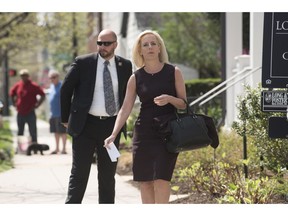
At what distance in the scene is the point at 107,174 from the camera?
7.47 m

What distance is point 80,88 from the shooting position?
24.2 ft

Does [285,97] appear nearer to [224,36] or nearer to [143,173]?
[143,173]

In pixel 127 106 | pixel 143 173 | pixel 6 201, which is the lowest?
pixel 6 201

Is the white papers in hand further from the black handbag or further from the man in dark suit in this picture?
the black handbag

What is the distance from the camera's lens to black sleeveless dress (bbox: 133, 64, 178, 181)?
6758mm

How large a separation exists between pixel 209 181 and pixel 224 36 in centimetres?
806

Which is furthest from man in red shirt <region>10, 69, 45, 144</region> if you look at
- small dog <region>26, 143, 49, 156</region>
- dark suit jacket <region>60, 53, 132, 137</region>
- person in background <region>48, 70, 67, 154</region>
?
dark suit jacket <region>60, 53, 132, 137</region>

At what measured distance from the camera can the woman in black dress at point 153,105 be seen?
22.2 ft

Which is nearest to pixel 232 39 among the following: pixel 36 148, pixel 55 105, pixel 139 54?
pixel 55 105

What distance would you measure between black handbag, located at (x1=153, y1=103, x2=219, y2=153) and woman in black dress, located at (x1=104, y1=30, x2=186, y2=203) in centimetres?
8

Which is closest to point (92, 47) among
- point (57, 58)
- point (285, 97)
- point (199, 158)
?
point (57, 58)

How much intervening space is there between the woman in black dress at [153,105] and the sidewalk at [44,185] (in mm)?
2111

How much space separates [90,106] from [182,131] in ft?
3.51

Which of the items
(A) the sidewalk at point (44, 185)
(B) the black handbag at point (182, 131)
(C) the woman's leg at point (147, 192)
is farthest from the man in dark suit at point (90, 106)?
(A) the sidewalk at point (44, 185)
